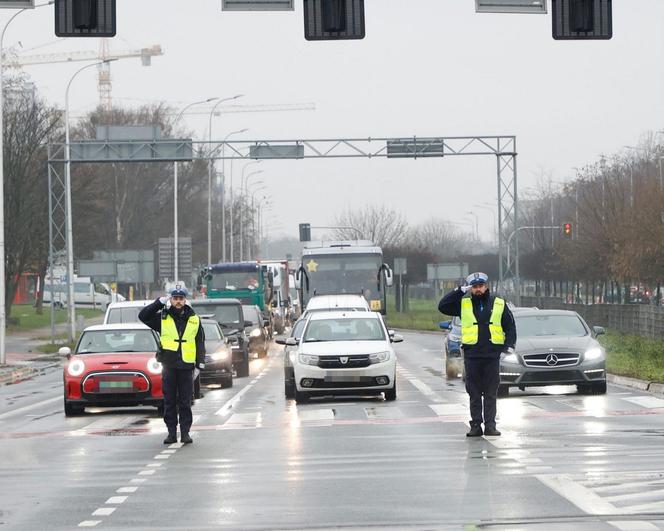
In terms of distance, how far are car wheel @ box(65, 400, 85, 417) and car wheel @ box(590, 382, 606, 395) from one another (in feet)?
26.0

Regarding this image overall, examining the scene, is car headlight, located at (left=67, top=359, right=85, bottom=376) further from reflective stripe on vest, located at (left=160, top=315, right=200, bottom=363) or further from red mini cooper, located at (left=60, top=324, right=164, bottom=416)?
reflective stripe on vest, located at (left=160, top=315, right=200, bottom=363)

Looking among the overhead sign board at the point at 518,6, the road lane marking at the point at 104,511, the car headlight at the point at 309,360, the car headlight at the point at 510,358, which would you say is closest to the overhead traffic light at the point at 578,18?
the overhead sign board at the point at 518,6

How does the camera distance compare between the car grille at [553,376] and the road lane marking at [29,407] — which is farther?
the car grille at [553,376]

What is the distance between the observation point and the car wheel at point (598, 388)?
26.1 metres

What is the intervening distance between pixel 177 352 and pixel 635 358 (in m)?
20.3

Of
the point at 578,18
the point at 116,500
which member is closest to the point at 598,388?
the point at 578,18

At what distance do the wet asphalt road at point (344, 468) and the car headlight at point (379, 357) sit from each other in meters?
0.69

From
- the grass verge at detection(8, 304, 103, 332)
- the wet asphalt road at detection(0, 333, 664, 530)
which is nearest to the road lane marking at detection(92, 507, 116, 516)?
the wet asphalt road at detection(0, 333, 664, 530)

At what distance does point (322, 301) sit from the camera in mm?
37406

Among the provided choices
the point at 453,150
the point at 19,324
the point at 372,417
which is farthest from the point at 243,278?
the point at 372,417

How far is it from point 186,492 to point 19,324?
65503 mm

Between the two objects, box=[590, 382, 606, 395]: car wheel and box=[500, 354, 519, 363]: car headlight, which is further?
box=[590, 382, 606, 395]: car wheel

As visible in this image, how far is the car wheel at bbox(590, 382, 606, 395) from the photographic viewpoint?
26.1m

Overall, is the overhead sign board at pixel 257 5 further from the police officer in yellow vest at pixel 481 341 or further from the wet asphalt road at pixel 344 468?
the wet asphalt road at pixel 344 468
